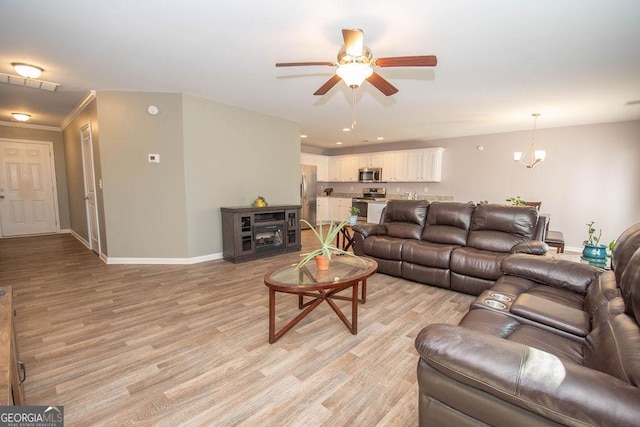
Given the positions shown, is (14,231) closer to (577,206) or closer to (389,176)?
(389,176)

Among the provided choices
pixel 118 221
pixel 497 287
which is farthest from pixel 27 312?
pixel 497 287

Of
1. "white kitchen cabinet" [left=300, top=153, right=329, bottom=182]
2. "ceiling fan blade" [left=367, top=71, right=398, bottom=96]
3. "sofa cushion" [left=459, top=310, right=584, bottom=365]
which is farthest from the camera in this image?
"white kitchen cabinet" [left=300, top=153, right=329, bottom=182]

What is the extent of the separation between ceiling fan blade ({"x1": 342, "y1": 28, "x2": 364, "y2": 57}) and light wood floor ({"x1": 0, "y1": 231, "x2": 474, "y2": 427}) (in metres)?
2.12

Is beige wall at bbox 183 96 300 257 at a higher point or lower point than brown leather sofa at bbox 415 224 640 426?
higher

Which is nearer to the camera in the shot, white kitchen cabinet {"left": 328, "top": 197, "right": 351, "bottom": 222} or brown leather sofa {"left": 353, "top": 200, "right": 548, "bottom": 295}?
brown leather sofa {"left": 353, "top": 200, "right": 548, "bottom": 295}

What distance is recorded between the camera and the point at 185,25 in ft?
7.46

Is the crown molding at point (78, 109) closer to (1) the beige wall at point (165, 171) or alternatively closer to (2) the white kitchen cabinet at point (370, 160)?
(1) the beige wall at point (165, 171)

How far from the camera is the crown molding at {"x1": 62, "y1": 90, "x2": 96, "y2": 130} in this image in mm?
4098

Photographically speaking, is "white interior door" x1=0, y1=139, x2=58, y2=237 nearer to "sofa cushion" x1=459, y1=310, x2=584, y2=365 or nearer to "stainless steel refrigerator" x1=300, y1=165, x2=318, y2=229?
"stainless steel refrigerator" x1=300, y1=165, x2=318, y2=229

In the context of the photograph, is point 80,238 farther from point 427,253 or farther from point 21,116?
point 427,253

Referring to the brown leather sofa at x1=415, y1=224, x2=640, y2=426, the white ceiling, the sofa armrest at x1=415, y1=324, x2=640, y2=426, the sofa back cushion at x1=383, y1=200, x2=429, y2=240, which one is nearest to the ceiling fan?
the white ceiling

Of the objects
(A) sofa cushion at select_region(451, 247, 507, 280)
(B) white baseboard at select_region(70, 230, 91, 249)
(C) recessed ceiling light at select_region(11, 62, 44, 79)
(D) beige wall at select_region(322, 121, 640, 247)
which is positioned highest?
(C) recessed ceiling light at select_region(11, 62, 44, 79)

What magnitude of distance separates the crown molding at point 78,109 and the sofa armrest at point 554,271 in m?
5.37

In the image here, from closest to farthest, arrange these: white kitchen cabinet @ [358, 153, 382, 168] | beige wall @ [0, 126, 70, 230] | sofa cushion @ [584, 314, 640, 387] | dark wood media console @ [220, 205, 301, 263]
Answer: sofa cushion @ [584, 314, 640, 387], dark wood media console @ [220, 205, 301, 263], beige wall @ [0, 126, 70, 230], white kitchen cabinet @ [358, 153, 382, 168]
